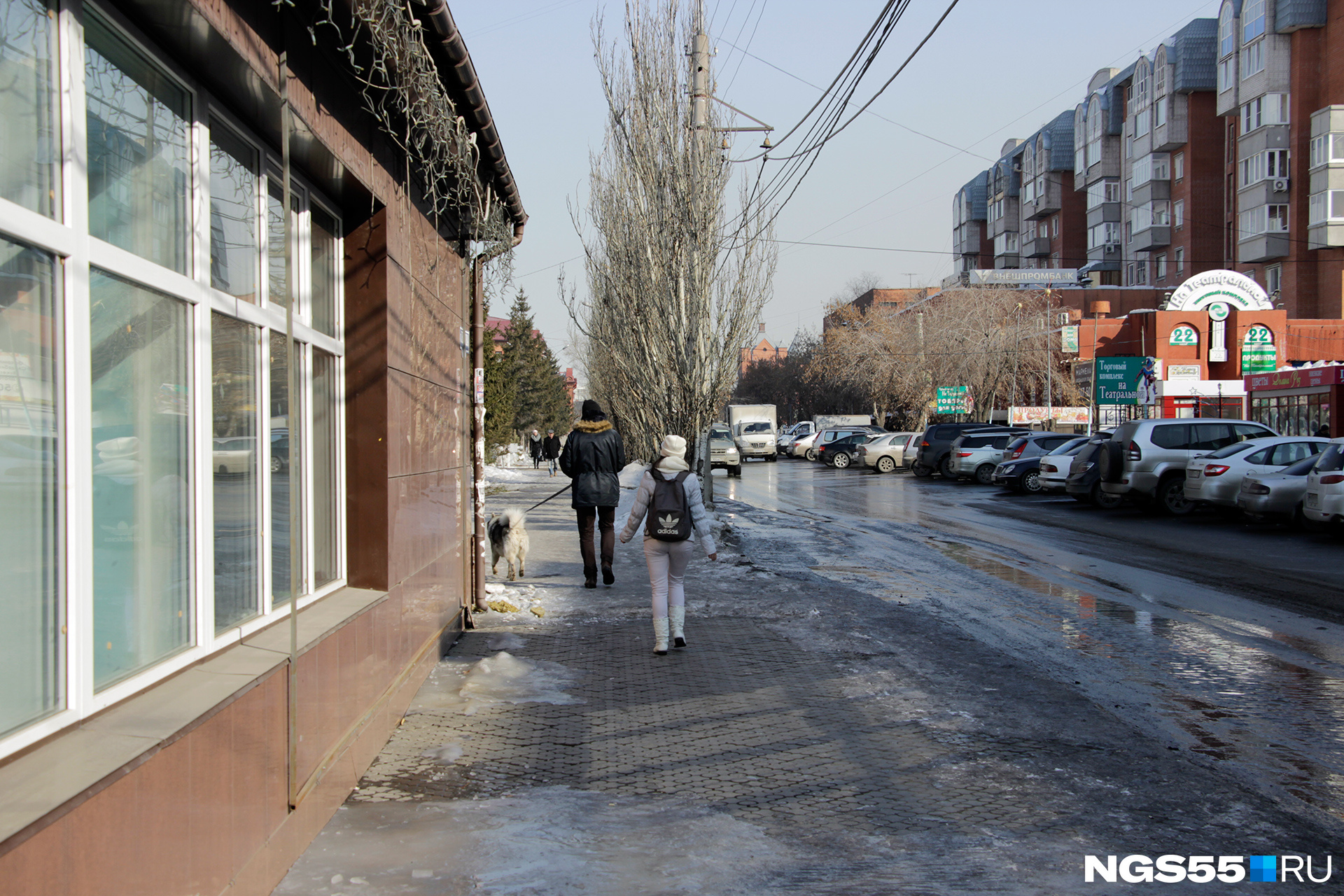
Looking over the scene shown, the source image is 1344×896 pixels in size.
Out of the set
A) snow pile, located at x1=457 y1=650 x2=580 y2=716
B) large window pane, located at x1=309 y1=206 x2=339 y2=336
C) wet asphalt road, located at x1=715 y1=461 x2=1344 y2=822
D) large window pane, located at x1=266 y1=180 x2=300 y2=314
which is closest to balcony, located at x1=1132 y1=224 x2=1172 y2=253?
wet asphalt road, located at x1=715 y1=461 x2=1344 y2=822

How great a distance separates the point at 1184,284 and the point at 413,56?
45754mm

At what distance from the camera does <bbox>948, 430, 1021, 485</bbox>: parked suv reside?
31.0 meters

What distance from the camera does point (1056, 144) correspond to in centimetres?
8125

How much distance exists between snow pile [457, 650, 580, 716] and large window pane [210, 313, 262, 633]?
86.0 inches

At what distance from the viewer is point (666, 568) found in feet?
25.1

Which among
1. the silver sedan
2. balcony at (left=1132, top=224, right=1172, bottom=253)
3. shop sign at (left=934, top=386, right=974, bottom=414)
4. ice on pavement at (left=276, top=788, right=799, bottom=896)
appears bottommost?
ice on pavement at (left=276, top=788, right=799, bottom=896)

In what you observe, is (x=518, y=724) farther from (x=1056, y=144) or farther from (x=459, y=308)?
(x=1056, y=144)

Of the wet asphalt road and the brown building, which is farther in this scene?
the wet asphalt road

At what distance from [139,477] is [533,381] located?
6485 cm

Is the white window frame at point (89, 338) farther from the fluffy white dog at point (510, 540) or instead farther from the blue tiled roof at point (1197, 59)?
the blue tiled roof at point (1197, 59)

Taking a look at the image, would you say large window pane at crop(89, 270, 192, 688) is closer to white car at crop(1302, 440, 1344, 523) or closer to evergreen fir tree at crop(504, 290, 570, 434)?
white car at crop(1302, 440, 1344, 523)

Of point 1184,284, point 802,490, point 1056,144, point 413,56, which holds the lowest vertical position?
point 802,490

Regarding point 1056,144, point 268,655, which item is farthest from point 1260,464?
point 1056,144

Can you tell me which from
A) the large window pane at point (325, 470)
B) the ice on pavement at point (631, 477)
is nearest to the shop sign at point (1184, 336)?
the ice on pavement at point (631, 477)
